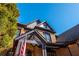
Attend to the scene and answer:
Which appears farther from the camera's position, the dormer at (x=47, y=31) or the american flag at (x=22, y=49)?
the dormer at (x=47, y=31)

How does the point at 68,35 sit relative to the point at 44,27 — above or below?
below

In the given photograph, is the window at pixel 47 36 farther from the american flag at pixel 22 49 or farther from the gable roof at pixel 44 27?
the american flag at pixel 22 49

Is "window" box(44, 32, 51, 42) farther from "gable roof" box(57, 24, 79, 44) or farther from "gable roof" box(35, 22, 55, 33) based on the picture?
"gable roof" box(57, 24, 79, 44)

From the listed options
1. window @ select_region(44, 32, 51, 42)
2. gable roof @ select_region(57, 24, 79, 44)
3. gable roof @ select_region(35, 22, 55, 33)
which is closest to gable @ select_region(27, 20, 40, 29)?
gable roof @ select_region(35, 22, 55, 33)

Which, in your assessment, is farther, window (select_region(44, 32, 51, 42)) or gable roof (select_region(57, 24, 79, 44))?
window (select_region(44, 32, 51, 42))

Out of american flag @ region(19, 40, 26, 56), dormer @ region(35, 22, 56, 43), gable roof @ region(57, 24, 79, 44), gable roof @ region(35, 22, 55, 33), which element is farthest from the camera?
dormer @ region(35, 22, 56, 43)

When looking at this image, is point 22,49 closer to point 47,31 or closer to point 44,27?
point 44,27

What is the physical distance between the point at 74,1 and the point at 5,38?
9.23 feet

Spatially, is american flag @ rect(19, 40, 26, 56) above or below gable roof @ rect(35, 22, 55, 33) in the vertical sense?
below

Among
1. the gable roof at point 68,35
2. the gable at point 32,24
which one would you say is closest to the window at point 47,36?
the gable roof at point 68,35

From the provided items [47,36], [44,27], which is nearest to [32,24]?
[44,27]

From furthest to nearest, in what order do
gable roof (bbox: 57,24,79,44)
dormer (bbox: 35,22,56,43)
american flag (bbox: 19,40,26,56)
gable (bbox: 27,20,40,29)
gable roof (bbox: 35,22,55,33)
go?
dormer (bbox: 35,22,56,43) → gable roof (bbox: 35,22,55,33) → gable (bbox: 27,20,40,29) → gable roof (bbox: 57,24,79,44) → american flag (bbox: 19,40,26,56)

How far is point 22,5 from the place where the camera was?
6.17 m

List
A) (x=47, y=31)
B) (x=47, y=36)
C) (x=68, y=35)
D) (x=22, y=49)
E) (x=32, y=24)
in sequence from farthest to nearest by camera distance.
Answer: (x=47, y=31) < (x=47, y=36) < (x=68, y=35) < (x=32, y=24) < (x=22, y=49)
